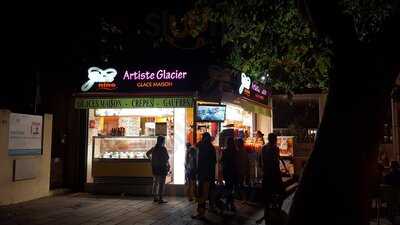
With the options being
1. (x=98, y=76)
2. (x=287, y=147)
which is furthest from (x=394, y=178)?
(x=287, y=147)

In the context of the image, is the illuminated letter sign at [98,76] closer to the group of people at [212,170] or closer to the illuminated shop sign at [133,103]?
the illuminated shop sign at [133,103]

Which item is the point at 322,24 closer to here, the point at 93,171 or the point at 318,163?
the point at 318,163

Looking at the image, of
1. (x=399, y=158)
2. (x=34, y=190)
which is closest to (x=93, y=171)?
(x=34, y=190)

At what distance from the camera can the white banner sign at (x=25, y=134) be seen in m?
12.9

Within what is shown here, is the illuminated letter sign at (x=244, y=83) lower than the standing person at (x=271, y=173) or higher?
higher

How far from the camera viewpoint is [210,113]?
47.6 feet

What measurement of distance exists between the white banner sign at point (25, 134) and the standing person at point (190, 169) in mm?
4400

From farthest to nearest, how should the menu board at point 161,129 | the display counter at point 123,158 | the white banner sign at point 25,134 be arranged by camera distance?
the display counter at point 123,158
the menu board at point 161,129
the white banner sign at point 25,134

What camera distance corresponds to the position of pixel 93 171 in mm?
15867

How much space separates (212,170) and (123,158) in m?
4.84

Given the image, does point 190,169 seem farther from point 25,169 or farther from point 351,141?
point 351,141

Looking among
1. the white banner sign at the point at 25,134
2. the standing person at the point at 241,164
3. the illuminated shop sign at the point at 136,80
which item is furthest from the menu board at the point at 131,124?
the standing person at the point at 241,164

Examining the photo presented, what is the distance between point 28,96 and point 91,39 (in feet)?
14.9

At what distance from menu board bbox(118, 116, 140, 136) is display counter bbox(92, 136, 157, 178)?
30 centimetres
